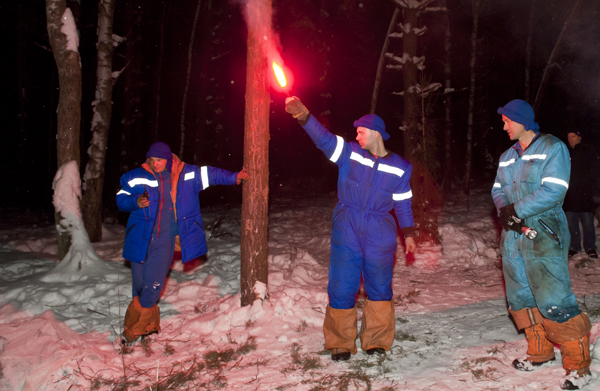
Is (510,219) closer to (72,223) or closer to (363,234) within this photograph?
(363,234)

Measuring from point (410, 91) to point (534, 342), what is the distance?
646cm

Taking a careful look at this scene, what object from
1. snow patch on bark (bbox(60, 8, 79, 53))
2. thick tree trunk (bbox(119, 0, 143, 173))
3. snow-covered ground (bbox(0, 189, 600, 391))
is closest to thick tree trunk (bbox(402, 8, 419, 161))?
snow-covered ground (bbox(0, 189, 600, 391))

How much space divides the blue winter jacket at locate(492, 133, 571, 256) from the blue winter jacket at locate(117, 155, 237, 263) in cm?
306

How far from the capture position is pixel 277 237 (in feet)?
36.0

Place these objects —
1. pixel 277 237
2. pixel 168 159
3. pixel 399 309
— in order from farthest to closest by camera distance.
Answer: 1. pixel 277 237
2. pixel 399 309
3. pixel 168 159

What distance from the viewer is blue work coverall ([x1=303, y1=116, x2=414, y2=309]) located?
419cm

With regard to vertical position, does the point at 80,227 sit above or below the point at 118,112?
below

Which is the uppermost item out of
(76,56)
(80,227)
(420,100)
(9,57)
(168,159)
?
(9,57)

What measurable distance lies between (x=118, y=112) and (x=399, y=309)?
1178 inches

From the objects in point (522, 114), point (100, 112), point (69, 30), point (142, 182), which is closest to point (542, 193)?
point (522, 114)

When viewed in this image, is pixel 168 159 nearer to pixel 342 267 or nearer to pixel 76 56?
pixel 342 267

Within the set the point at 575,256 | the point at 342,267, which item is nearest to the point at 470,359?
the point at 342,267

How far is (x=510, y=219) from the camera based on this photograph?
360 cm

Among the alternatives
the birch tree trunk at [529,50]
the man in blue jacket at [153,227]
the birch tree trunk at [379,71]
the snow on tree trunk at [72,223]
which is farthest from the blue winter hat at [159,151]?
the birch tree trunk at [529,50]
